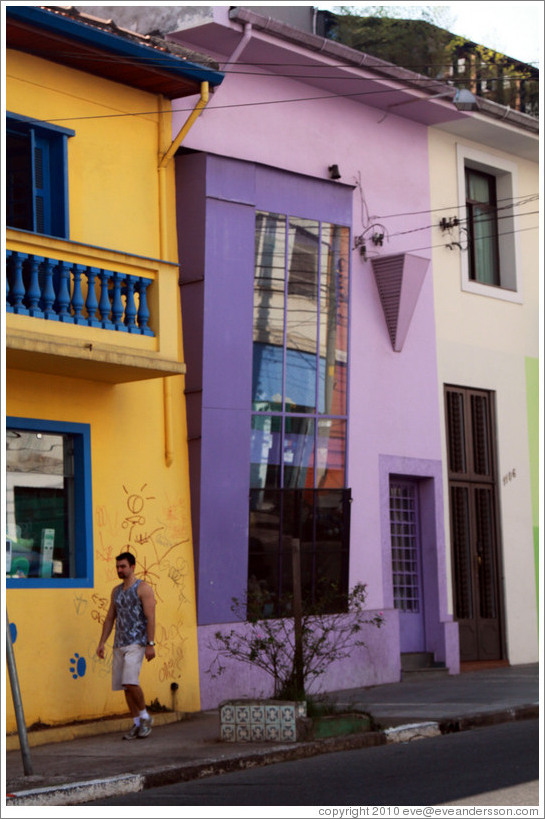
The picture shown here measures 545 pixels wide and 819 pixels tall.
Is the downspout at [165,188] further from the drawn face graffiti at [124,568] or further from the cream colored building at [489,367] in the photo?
the cream colored building at [489,367]

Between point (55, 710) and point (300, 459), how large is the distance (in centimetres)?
452

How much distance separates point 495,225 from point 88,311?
9083mm

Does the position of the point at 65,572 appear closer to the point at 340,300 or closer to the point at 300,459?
the point at 300,459

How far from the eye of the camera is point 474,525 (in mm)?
18484

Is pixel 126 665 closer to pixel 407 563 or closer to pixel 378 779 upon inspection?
pixel 378 779

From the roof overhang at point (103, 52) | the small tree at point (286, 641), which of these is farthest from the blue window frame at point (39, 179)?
the small tree at point (286, 641)

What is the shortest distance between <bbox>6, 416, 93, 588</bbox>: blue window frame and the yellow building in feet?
0.05

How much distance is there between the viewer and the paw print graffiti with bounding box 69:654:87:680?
12562mm

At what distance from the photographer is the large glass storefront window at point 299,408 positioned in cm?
1495

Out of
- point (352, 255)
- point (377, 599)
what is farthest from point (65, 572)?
point (352, 255)

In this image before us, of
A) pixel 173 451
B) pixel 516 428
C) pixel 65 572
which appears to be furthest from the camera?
pixel 516 428

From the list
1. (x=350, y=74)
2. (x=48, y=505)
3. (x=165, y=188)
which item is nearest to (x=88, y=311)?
(x=48, y=505)

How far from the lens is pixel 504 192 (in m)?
19.9

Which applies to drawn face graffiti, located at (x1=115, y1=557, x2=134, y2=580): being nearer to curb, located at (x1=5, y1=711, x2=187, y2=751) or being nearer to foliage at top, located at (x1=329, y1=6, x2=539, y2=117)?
curb, located at (x1=5, y1=711, x2=187, y2=751)
